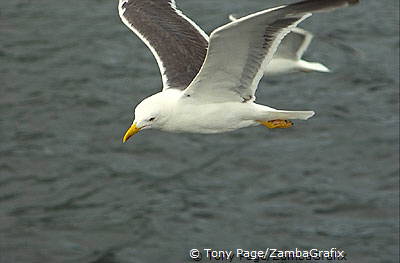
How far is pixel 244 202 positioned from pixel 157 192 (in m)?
1.65

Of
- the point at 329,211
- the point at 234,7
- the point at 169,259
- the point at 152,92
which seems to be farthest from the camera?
the point at 234,7

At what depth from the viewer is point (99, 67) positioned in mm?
22984

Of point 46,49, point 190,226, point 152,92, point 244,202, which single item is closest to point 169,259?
point 190,226

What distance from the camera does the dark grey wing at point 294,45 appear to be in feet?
55.0

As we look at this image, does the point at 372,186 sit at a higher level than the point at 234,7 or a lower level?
lower

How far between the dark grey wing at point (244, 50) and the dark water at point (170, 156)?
29.2 feet

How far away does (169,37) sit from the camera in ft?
39.4

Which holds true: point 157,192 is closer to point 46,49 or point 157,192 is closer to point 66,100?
point 66,100

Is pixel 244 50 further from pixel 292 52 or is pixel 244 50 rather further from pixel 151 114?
pixel 292 52

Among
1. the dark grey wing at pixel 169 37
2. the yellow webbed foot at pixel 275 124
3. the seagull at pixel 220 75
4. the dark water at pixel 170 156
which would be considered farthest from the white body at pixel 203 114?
the dark water at pixel 170 156

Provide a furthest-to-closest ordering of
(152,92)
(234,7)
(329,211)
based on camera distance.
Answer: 1. (234,7)
2. (152,92)
3. (329,211)

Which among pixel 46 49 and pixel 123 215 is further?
pixel 46 49

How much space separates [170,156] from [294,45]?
17.1 feet

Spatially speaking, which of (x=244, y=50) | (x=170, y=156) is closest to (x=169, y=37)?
(x=244, y=50)
